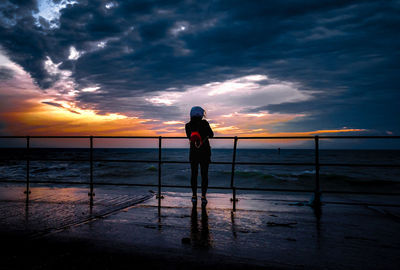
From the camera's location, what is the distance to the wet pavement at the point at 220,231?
229 cm

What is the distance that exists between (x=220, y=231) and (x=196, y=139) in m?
1.92

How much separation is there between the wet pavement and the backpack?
1.14m

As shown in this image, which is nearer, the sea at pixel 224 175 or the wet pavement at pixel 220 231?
the wet pavement at pixel 220 231

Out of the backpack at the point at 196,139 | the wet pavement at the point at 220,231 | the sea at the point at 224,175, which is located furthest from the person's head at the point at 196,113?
the wet pavement at the point at 220,231

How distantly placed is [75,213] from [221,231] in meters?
2.35

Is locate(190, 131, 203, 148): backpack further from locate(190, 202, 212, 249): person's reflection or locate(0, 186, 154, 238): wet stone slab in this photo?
locate(0, 186, 154, 238): wet stone slab

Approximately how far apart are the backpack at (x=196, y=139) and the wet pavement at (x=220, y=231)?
1136mm

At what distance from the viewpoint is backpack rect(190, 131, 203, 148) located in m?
4.65

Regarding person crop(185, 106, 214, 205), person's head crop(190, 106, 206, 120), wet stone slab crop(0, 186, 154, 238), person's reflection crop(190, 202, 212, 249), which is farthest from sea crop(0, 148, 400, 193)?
person's reflection crop(190, 202, 212, 249)

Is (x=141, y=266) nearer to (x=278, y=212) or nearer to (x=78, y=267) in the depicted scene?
(x=78, y=267)

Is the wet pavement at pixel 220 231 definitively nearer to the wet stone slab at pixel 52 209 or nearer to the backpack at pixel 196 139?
the wet stone slab at pixel 52 209

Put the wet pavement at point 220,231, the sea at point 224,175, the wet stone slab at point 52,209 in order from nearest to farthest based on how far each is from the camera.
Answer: the wet pavement at point 220,231
the wet stone slab at point 52,209
the sea at point 224,175

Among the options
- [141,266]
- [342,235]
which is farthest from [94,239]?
[342,235]

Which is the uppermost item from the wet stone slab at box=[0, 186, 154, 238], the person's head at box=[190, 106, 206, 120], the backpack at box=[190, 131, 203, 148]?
the person's head at box=[190, 106, 206, 120]
